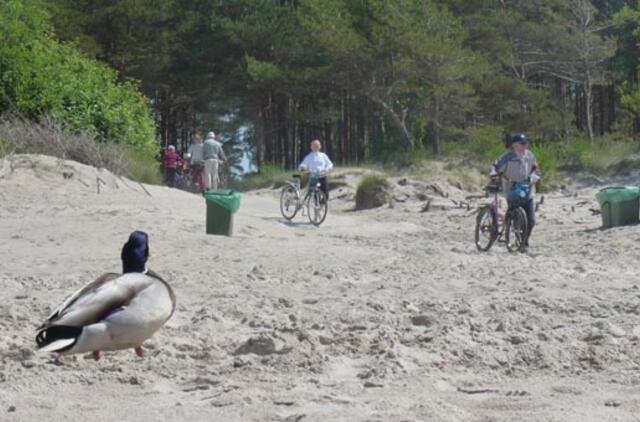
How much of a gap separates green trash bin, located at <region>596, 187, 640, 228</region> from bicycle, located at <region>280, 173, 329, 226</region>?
4.98m

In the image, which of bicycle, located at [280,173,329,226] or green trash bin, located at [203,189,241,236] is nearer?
green trash bin, located at [203,189,241,236]

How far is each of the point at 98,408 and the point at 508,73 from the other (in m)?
39.5

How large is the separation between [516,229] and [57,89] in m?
14.5

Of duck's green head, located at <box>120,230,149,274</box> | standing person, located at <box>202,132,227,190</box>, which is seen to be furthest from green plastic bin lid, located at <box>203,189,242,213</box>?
standing person, located at <box>202,132,227,190</box>

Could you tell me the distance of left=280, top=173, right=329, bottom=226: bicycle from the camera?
1955 centimetres

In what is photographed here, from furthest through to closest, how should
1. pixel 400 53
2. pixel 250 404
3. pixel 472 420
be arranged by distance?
pixel 400 53, pixel 250 404, pixel 472 420

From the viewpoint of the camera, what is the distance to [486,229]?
1425 centimetres

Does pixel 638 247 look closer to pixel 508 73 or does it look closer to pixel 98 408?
pixel 98 408

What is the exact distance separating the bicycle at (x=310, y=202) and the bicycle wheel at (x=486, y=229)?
18.0ft

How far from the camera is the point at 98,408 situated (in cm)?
577

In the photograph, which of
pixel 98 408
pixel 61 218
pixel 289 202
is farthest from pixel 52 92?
pixel 98 408

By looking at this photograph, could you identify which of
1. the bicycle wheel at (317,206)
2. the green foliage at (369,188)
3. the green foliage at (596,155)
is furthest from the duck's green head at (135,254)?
the green foliage at (596,155)

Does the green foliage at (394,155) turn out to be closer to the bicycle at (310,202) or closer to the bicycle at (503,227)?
the bicycle at (310,202)

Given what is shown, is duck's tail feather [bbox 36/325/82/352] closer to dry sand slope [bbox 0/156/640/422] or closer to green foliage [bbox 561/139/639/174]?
dry sand slope [bbox 0/156/640/422]
